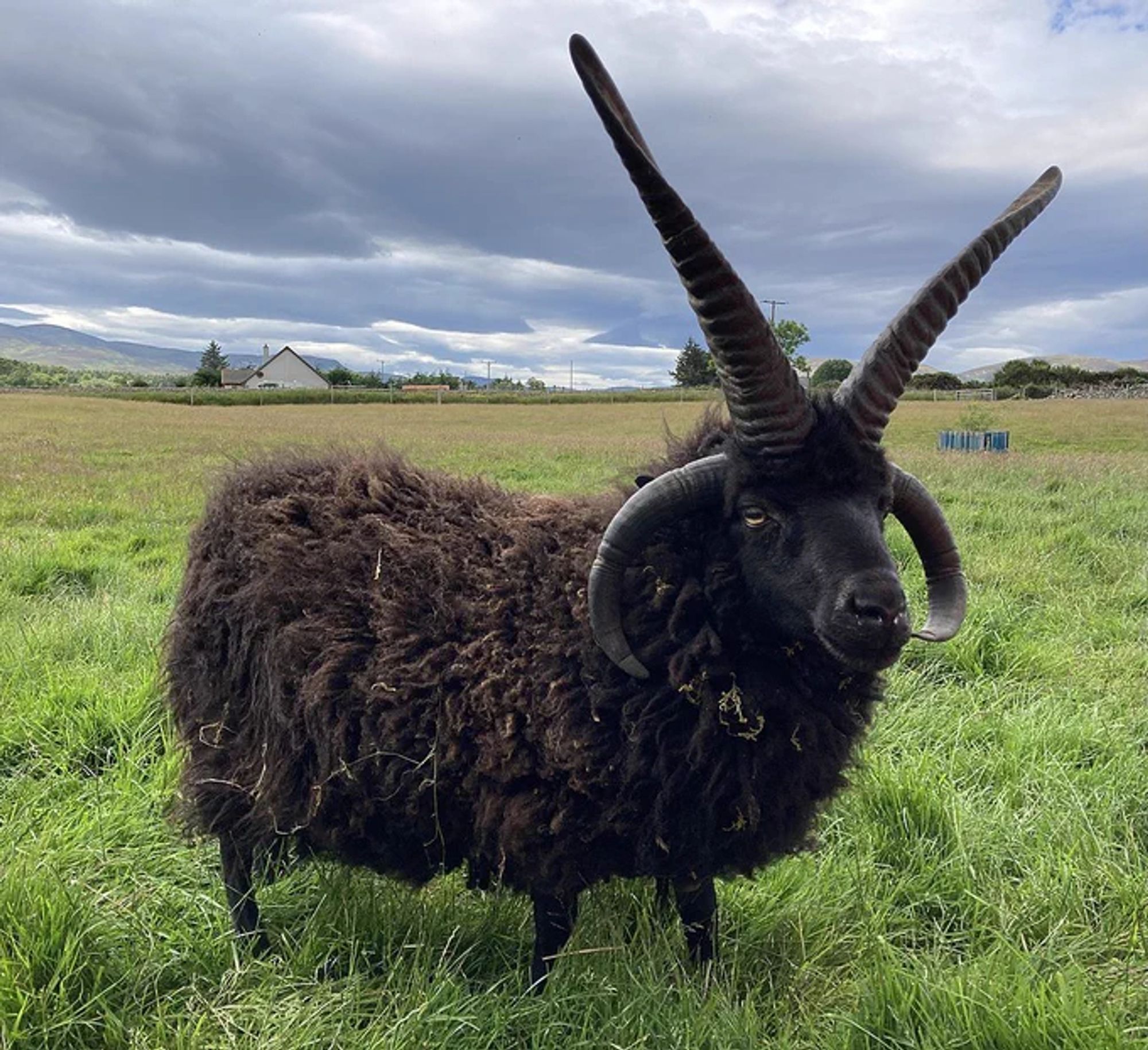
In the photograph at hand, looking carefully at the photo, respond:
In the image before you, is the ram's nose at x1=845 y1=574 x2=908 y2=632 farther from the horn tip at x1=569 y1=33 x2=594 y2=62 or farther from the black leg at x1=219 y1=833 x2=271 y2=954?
the black leg at x1=219 y1=833 x2=271 y2=954

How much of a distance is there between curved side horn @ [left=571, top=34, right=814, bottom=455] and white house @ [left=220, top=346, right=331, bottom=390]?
111m

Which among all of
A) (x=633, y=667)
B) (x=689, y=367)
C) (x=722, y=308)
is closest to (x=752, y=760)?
(x=633, y=667)

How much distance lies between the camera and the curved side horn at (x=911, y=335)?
297cm

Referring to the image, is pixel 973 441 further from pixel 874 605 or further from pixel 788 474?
pixel 874 605

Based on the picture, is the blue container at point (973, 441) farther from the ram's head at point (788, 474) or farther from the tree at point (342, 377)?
the tree at point (342, 377)

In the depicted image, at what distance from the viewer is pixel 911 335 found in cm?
304

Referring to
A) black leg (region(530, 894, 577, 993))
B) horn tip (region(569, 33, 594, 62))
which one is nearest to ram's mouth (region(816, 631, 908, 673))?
black leg (region(530, 894, 577, 993))

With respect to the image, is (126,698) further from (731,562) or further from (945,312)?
(945,312)

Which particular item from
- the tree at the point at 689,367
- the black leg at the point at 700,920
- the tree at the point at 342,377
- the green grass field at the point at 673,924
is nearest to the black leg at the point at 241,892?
the green grass field at the point at 673,924

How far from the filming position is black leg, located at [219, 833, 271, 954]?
3.33 meters

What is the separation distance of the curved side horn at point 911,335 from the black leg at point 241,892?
9.90 feet

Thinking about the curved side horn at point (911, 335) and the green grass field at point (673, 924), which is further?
the curved side horn at point (911, 335)

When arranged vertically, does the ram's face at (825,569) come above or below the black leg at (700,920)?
above

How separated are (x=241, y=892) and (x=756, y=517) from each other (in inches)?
103
